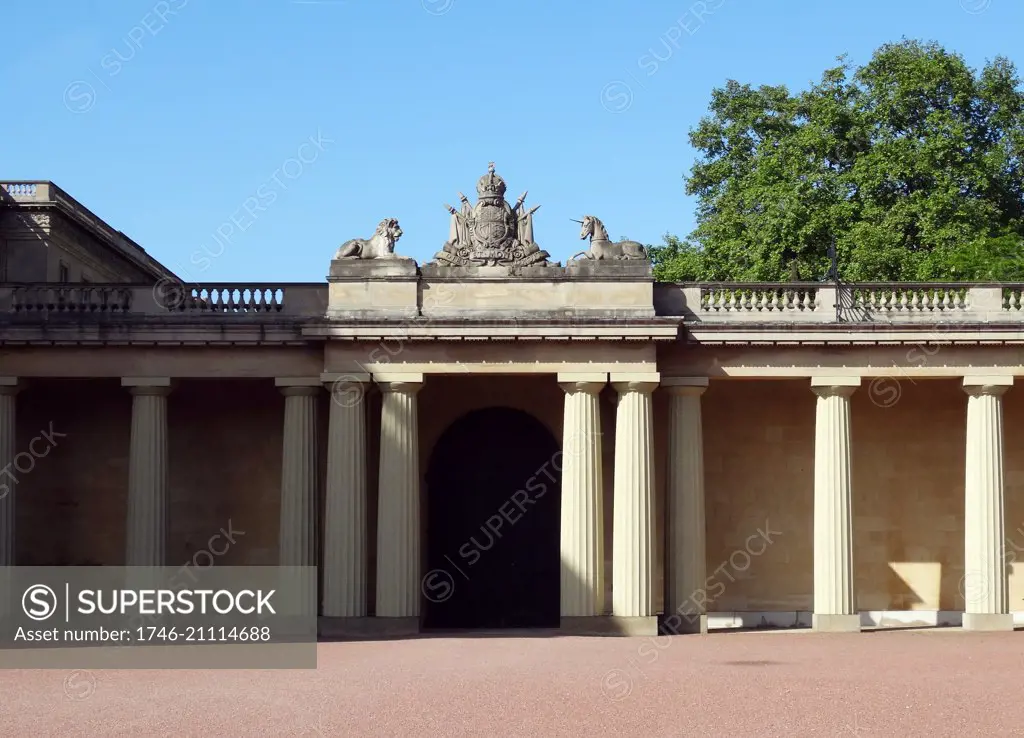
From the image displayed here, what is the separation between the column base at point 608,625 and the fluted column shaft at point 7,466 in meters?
14.0

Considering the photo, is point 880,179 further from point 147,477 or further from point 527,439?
point 147,477

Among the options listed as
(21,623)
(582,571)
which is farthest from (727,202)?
(21,623)

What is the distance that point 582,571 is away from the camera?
4150cm

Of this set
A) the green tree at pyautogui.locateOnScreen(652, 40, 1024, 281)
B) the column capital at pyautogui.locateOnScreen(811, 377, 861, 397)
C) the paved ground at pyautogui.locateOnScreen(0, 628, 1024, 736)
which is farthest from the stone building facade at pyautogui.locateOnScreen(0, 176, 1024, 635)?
the green tree at pyautogui.locateOnScreen(652, 40, 1024, 281)

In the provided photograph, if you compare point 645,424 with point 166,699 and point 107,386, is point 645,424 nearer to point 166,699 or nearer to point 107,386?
point 107,386

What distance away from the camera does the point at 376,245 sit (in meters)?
42.7

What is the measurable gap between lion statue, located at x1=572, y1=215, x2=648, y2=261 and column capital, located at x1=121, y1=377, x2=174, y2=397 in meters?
10.8

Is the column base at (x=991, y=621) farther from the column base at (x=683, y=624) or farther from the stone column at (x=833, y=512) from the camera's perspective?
the column base at (x=683, y=624)

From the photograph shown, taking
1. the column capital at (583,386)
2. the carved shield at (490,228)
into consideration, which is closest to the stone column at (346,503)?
the carved shield at (490,228)

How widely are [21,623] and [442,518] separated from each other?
11198mm

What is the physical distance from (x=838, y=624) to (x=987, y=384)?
23.3 ft

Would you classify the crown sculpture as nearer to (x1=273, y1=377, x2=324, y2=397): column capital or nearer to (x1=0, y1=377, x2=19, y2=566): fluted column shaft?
(x1=273, y1=377, x2=324, y2=397): column capital

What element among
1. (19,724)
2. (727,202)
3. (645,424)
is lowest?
(19,724)

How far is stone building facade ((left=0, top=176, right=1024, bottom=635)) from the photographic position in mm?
41844
